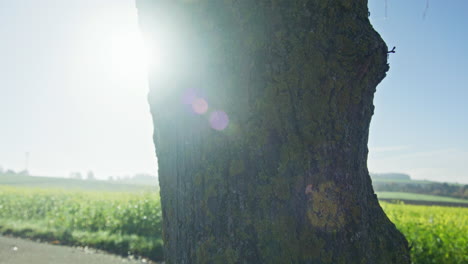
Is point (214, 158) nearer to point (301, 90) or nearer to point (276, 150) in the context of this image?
point (276, 150)

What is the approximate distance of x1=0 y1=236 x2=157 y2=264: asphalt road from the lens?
6410mm

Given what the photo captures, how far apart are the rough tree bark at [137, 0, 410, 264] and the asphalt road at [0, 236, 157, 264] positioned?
18.7 ft

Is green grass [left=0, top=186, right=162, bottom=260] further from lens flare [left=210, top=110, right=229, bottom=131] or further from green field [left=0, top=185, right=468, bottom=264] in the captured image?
lens flare [left=210, top=110, right=229, bottom=131]

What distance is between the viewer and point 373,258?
1.47 m

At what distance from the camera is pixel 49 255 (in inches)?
268

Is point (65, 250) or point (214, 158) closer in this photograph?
point (214, 158)

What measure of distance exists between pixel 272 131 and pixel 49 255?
7.07 metres

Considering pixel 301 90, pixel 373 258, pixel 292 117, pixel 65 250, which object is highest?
pixel 301 90

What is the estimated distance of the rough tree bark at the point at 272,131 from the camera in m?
1.34

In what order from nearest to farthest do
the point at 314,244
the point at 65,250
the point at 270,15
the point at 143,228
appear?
the point at 314,244
the point at 270,15
the point at 65,250
the point at 143,228

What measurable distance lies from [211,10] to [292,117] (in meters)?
0.58

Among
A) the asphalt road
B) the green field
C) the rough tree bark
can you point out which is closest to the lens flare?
the rough tree bark

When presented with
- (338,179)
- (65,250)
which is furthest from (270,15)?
(65,250)

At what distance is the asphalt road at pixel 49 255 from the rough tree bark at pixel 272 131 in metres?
5.69
